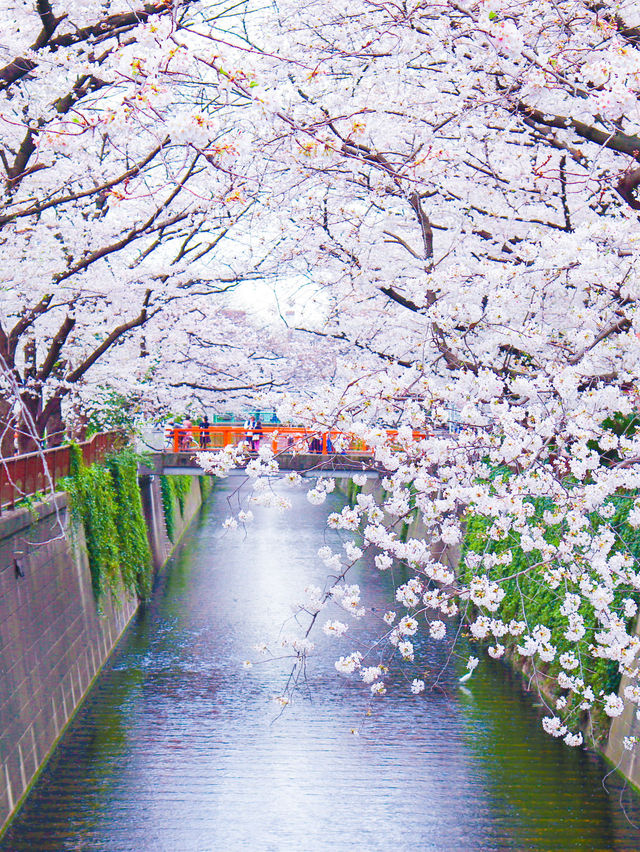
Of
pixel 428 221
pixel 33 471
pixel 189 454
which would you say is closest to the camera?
pixel 428 221

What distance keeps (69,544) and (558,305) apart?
329 inches

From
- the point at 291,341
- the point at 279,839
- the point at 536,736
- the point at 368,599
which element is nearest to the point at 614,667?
the point at 536,736

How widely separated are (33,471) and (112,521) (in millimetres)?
5123

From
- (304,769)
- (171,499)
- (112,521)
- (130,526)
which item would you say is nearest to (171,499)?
(171,499)

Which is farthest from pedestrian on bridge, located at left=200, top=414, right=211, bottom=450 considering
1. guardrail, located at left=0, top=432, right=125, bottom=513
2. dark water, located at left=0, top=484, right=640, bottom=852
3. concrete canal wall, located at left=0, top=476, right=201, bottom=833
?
concrete canal wall, located at left=0, top=476, right=201, bottom=833

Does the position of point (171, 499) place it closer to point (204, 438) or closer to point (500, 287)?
point (204, 438)

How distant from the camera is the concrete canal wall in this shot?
944 cm

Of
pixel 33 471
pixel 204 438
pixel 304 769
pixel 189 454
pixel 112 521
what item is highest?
pixel 33 471

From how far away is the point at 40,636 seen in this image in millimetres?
11055

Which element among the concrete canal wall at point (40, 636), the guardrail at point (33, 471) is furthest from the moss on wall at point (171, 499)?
the concrete canal wall at point (40, 636)

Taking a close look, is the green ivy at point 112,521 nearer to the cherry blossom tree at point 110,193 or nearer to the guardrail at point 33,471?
the guardrail at point 33,471

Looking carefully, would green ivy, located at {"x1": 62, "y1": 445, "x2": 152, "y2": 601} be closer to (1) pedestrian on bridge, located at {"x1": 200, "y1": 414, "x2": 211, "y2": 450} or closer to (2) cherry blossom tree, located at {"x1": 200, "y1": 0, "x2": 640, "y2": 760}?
(1) pedestrian on bridge, located at {"x1": 200, "y1": 414, "x2": 211, "y2": 450}

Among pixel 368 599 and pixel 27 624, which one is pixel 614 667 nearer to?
pixel 27 624

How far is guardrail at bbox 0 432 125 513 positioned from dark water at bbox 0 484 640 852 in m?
3.57
